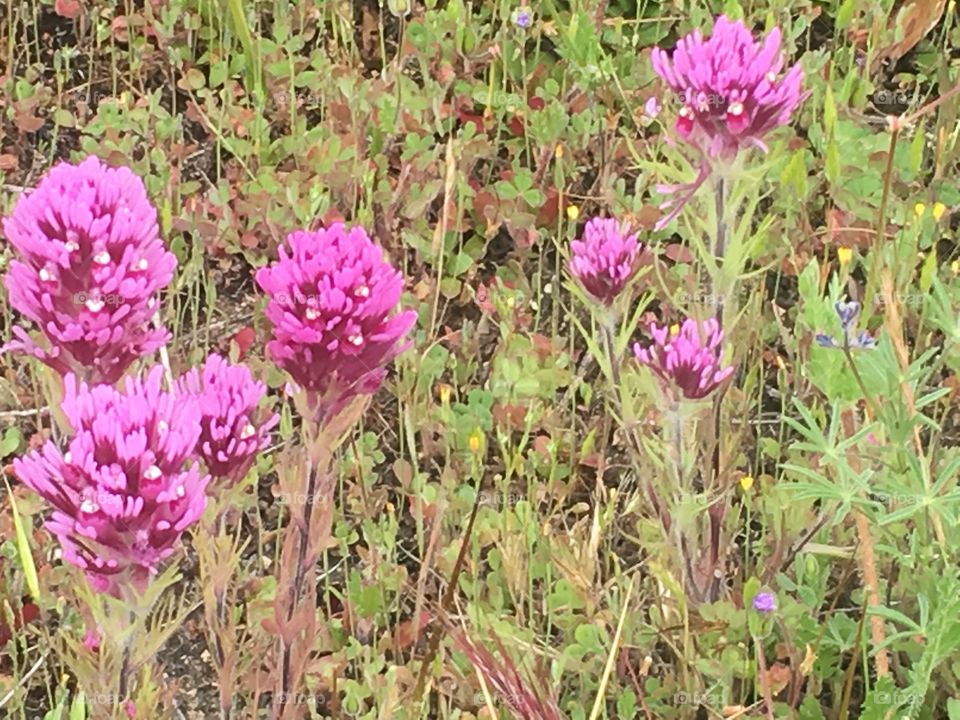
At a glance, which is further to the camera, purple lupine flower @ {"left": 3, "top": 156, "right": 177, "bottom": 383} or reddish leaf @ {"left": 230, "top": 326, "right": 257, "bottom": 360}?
reddish leaf @ {"left": 230, "top": 326, "right": 257, "bottom": 360}

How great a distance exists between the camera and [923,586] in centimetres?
191

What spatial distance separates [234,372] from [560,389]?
4.50 feet

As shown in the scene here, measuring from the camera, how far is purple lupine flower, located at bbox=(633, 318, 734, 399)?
1897 millimetres

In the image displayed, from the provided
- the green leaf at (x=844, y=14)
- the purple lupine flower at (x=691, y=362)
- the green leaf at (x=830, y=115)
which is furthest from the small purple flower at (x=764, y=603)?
the green leaf at (x=844, y=14)

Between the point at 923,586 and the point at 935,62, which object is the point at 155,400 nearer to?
the point at 923,586

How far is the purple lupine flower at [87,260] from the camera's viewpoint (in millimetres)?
1398

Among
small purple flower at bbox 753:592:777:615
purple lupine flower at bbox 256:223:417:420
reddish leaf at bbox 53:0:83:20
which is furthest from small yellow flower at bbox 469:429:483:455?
reddish leaf at bbox 53:0:83:20

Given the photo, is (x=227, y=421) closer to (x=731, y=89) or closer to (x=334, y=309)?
(x=334, y=309)

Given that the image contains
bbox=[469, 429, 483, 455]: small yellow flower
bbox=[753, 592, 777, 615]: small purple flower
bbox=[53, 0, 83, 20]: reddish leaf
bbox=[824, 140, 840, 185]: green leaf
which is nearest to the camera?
bbox=[753, 592, 777, 615]: small purple flower

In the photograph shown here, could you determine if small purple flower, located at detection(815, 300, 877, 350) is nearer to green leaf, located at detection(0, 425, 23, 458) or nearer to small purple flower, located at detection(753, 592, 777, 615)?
small purple flower, located at detection(753, 592, 777, 615)

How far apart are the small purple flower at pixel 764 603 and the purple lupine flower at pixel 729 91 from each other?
25.7 inches

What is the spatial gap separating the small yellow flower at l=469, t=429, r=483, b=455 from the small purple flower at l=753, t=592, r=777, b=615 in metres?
0.61

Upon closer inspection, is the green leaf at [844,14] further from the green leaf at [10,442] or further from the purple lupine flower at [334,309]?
the green leaf at [10,442]

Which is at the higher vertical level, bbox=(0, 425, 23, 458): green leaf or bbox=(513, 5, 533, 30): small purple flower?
bbox=(513, 5, 533, 30): small purple flower
